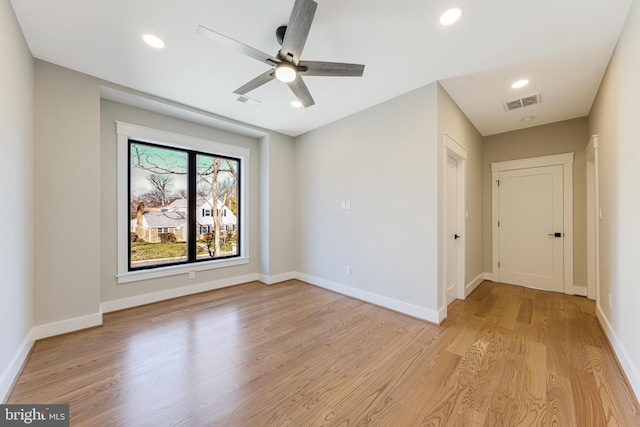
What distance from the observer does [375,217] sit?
3.41m

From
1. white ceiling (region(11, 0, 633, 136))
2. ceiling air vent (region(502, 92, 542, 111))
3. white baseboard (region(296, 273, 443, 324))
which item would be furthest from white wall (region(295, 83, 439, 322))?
ceiling air vent (region(502, 92, 542, 111))

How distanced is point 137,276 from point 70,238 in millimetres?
987

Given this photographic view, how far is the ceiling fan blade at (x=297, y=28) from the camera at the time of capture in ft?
4.78

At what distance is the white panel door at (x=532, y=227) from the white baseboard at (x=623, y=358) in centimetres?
157

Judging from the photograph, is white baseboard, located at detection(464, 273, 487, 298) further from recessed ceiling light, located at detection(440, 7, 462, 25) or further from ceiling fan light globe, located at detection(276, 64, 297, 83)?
ceiling fan light globe, located at detection(276, 64, 297, 83)

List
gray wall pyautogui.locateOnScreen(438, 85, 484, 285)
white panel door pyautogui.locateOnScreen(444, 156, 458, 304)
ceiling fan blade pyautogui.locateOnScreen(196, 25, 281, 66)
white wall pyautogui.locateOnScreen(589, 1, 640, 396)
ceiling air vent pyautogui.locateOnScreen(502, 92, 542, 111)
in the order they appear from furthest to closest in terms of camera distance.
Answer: white panel door pyautogui.locateOnScreen(444, 156, 458, 304) → ceiling air vent pyautogui.locateOnScreen(502, 92, 542, 111) → gray wall pyautogui.locateOnScreen(438, 85, 484, 285) → white wall pyautogui.locateOnScreen(589, 1, 640, 396) → ceiling fan blade pyautogui.locateOnScreen(196, 25, 281, 66)

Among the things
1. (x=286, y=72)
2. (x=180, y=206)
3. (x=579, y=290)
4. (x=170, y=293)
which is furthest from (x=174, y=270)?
(x=579, y=290)

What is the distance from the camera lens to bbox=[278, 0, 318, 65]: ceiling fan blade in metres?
1.46

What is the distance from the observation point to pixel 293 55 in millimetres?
1837

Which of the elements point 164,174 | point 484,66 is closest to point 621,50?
point 484,66

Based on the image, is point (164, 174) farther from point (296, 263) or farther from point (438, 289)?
point (438, 289)

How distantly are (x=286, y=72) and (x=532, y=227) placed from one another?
181 inches

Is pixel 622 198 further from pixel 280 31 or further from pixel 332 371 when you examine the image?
pixel 280 31

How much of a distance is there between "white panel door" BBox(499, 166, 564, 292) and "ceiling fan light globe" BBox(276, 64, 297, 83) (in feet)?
13.9
